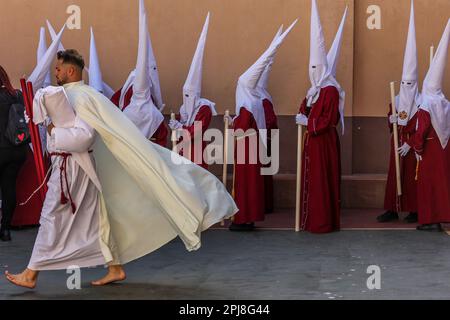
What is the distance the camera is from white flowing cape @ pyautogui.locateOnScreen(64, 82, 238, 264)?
24.7 ft

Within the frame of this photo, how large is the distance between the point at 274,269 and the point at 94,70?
182 inches

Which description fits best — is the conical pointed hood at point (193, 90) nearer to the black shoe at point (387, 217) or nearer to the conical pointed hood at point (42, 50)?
the conical pointed hood at point (42, 50)

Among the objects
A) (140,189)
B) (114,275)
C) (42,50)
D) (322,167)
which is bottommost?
(114,275)

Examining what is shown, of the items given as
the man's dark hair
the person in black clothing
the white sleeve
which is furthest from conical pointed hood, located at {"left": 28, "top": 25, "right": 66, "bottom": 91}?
the white sleeve

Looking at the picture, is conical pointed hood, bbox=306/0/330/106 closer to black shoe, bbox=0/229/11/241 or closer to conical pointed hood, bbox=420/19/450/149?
conical pointed hood, bbox=420/19/450/149

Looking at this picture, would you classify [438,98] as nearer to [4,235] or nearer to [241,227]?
[241,227]

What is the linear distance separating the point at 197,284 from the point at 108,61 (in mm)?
6045

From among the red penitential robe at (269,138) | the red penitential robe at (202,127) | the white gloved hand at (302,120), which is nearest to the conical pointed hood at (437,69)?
the white gloved hand at (302,120)

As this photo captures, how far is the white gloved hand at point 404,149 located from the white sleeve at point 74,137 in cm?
489

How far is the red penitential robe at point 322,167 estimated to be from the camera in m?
10.7

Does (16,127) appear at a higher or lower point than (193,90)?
lower

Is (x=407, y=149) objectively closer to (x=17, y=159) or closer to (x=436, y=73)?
(x=436, y=73)

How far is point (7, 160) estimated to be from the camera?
32.6 ft

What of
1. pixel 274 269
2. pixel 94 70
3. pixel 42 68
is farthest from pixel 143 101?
pixel 274 269
